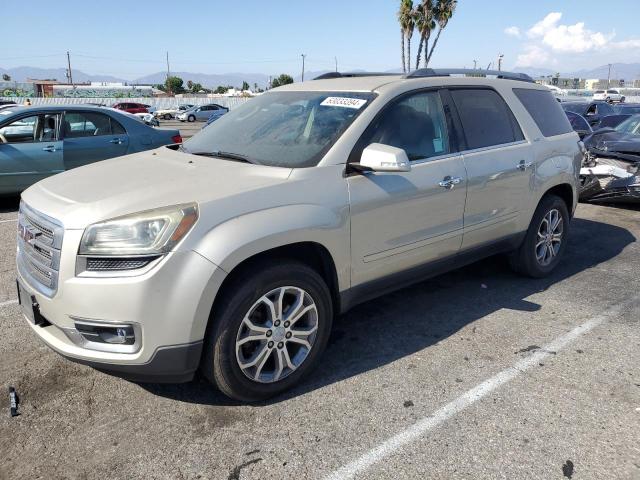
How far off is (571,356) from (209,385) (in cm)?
239

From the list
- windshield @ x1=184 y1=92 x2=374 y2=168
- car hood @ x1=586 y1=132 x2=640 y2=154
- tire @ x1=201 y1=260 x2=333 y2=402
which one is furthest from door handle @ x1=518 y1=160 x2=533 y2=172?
car hood @ x1=586 y1=132 x2=640 y2=154

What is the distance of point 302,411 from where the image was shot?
292 centimetres

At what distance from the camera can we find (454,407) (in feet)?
9.68

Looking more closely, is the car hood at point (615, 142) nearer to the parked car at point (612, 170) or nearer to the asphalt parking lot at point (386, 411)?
the parked car at point (612, 170)

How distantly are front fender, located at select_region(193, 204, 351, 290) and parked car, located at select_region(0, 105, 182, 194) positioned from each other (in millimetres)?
5866

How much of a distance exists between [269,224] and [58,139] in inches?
247

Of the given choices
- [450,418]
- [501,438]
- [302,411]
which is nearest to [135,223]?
[302,411]

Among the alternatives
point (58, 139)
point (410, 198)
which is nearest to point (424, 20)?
point (58, 139)

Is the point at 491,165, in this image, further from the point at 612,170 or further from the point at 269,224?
the point at 612,170

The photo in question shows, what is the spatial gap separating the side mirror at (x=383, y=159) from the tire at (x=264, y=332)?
72cm

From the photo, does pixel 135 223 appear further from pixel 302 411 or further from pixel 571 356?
pixel 571 356

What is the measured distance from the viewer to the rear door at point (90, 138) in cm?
781

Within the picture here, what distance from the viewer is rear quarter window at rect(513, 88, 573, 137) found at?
15.6 feet

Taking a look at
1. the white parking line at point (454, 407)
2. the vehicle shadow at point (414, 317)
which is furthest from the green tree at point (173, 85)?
the white parking line at point (454, 407)
